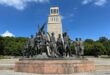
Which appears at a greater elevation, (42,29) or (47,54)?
(42,29)

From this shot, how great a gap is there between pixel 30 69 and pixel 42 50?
10.5ft

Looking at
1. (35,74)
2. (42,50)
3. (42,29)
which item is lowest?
(35,74)

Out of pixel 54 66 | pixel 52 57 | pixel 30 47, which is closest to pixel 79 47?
pixel 52 57

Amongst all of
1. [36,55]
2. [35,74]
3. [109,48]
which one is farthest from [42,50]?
[109,48]

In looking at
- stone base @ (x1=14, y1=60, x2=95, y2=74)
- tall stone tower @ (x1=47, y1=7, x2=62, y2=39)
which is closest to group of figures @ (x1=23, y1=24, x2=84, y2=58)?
stone base @ (x1=14, y1=60, x2=95, y2=74)

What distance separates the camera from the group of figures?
25469 mm

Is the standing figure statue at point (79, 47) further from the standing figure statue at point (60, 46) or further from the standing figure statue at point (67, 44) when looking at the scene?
the standing figure statue at point (60, 46)

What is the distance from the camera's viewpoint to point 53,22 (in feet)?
338

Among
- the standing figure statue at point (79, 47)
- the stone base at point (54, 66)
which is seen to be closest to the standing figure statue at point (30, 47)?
the stone base at point (54, 66)

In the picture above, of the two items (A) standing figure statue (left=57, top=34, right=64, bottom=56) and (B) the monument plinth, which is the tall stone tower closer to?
(B) the monument plinth

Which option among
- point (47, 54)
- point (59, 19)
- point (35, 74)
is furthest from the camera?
point (59, 19)

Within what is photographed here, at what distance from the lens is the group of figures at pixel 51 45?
2547cm

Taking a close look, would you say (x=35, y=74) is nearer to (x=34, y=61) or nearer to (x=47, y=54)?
(x=34, y=61)

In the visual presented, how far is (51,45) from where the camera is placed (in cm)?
2527
